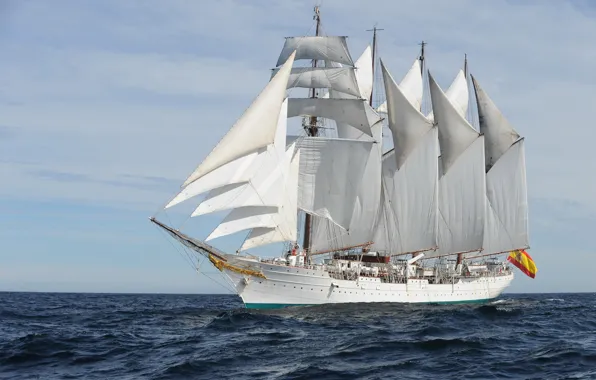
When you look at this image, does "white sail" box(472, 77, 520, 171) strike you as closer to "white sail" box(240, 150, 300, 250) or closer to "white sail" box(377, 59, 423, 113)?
"white sail" box(377, 59, 423, 113)

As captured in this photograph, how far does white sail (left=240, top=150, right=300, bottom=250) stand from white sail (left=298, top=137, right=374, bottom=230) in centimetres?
289

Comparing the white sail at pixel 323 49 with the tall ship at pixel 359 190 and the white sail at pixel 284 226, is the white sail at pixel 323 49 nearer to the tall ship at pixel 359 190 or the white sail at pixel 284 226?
the tall ship at pixel 359 190

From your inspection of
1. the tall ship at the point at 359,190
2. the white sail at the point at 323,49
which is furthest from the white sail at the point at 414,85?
the white sail at the point at 323,49

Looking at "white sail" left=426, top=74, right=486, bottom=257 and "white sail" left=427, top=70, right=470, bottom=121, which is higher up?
"white sail" left=427, top=70, right=470, bottom=121

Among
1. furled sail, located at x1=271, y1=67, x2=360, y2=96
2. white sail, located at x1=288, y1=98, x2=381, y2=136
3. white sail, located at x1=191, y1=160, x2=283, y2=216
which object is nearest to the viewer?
white sail, located at x1=191, y1=160, x2=283, y2=216

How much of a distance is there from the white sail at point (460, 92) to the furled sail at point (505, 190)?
4399mm

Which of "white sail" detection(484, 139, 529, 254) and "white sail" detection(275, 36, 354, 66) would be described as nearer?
"white sail" detection(275, 36, 354, 66)

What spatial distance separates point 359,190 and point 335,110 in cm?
711

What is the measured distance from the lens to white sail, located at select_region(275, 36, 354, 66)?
60375 millimetres

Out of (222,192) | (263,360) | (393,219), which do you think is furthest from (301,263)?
(263,360)

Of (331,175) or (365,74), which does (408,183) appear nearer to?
(331,175)

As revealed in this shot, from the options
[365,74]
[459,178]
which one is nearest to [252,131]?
[365,74]

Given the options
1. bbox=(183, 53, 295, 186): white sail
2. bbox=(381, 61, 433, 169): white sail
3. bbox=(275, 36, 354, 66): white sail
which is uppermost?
bbox=(275, 36, 354, 66): white sail

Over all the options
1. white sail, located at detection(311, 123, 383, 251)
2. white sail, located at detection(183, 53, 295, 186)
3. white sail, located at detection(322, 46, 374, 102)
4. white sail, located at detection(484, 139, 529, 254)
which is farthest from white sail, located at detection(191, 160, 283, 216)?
white sail, located at detection(484, 139, 529, 254)
